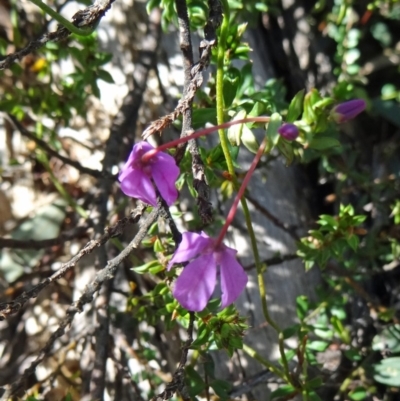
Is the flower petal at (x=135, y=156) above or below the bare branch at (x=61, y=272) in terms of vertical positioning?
above

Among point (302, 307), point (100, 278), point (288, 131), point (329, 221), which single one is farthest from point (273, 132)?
point (302, 307)

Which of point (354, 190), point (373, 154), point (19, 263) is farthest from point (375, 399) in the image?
point (19, 263)

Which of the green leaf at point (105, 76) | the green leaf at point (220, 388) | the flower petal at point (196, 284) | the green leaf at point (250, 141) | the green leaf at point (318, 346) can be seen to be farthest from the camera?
the green leaf at point (105, 76)

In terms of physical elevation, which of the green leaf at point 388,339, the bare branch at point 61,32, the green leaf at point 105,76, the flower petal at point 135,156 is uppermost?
the green leaf at point 105,76

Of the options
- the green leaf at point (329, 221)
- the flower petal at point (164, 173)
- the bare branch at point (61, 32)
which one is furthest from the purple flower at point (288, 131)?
the green leaf at point (329, 221)

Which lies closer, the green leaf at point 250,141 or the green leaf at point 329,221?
the green leaf at point 250,141

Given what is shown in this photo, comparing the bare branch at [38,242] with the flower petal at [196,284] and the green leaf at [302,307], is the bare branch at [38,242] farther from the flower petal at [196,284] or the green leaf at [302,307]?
the flower petal at [196,284]

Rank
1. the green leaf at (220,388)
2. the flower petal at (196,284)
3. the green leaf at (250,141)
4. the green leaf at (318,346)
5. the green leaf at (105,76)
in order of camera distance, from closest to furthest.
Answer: the flower petal at (196,284), the green leaf at (250,141), the green leaf at (220,388), the green leaf at (318,346), the green leaf at (105,76)

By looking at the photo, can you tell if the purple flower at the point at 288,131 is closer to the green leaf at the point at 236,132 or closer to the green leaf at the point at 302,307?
the green leaf at the point at 236,132

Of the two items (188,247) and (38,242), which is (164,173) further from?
(38,242)
